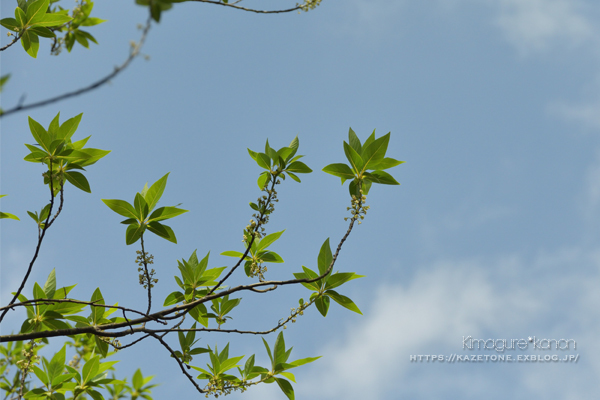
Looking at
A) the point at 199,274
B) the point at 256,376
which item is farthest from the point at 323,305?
the point at 199,274

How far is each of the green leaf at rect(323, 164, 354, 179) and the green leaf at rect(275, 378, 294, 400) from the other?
65.9 inches

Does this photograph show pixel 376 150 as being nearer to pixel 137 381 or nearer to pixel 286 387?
pixel 286 387

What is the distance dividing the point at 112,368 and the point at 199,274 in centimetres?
106

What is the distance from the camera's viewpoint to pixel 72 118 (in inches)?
110

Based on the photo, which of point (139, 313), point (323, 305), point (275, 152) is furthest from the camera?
point (323, 305)

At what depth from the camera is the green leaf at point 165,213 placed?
280 centimetres

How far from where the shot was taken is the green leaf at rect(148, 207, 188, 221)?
280 cm

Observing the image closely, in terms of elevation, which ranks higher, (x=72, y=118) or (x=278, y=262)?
(x=72, y=118)

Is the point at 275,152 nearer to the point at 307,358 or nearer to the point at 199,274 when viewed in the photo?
the point at 199,274

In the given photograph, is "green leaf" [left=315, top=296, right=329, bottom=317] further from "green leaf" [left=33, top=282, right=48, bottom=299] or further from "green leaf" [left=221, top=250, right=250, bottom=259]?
"green leaf" [left=33, top=282, right=48, bottom=299]

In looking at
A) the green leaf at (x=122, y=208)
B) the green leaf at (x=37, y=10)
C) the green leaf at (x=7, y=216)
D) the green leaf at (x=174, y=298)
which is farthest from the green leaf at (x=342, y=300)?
the green leaf at (x=37, y=10)

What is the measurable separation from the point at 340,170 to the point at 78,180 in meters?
1.96

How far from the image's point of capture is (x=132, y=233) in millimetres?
2834

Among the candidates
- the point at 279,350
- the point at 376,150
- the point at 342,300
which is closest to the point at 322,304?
the point at 342,300
